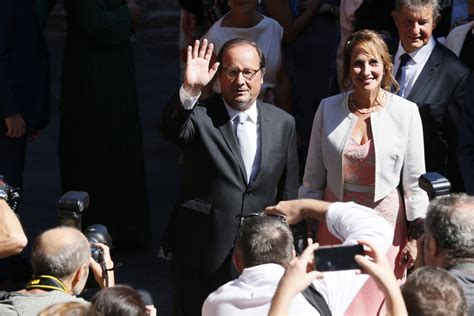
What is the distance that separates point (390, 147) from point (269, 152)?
547mm

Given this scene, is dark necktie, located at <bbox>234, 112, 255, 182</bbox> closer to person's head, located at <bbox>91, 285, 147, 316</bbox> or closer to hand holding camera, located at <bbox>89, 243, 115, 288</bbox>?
hand holding camera, located at <bbox>89, 243, 115, 288</bbox>

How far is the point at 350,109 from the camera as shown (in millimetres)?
5617

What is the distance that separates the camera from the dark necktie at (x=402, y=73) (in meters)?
6.12

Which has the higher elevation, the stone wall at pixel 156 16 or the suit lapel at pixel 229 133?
the suit lapel at pixel 229 133

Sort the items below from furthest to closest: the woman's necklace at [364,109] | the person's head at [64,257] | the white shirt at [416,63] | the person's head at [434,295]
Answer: the white shirt at [416,63]
the woman's necklace at [364,109]
the person's head at [64,257]
the person's head at [434,295]

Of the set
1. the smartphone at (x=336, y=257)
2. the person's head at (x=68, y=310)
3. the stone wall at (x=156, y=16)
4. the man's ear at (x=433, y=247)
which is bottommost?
the stone wall at (x=156, y=16)

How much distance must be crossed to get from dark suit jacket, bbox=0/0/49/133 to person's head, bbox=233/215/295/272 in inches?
116

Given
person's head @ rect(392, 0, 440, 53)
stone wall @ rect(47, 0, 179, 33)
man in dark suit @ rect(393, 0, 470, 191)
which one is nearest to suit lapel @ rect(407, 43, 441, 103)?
man in dark suit @ rect(393, 0, 470, 191)

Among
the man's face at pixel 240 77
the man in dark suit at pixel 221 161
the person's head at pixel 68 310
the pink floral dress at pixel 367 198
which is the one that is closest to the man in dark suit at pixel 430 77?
the pink floral dress at pixel 367 198

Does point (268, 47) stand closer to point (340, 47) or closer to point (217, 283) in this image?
point (340, 47)

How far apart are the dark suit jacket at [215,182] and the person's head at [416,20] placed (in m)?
0.96

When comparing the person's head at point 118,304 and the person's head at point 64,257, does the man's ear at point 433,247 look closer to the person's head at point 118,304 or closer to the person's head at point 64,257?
A: the person's head at point 118,304

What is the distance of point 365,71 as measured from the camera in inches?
217

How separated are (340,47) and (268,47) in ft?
2.93
